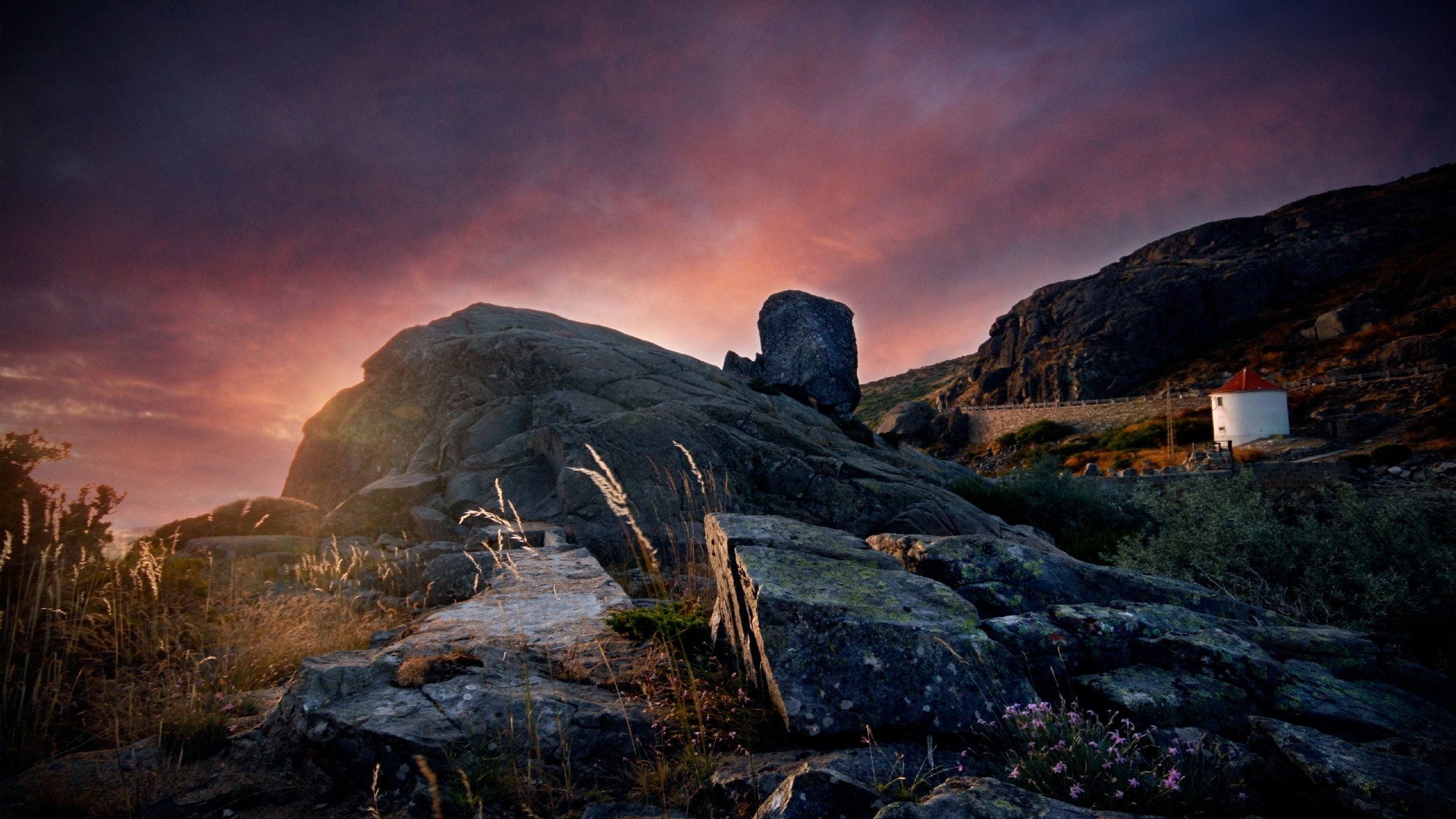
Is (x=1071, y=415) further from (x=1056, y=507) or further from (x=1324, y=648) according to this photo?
(x=1324, y=648)

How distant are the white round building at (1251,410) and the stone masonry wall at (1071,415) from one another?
10522 millimetres

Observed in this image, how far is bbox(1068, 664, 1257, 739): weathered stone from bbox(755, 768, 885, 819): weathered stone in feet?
7.08

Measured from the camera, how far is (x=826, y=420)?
2156cm

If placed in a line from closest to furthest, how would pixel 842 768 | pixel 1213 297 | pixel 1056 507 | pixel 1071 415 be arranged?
pixel 842 768, pixel 1056 507, pixel 1071 415, pixel 1213 297

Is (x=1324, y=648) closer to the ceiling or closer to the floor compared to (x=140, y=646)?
closer to the ceiling

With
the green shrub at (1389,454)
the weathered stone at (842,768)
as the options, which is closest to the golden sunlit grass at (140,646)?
the weathered stone at (842,768)

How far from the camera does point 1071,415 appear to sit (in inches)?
2692

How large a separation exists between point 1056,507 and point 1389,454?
33802 mm

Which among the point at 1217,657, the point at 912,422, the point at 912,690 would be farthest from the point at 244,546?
the point at 912,422

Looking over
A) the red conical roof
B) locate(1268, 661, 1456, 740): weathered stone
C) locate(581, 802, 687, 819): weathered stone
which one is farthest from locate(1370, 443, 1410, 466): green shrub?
locate(581, 802, 687, 819): weathered stone

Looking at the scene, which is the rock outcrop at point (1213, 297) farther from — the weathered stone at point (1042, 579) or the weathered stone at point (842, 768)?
the weathered stone at point (842, 768)

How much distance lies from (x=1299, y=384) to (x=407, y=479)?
79779 mm

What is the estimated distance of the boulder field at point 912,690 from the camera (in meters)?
2.99

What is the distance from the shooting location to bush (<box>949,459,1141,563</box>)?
17562mm
